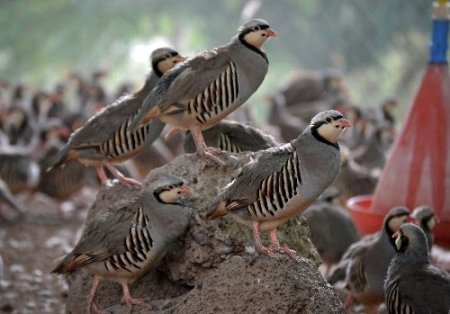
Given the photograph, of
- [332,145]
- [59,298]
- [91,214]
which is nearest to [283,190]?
[332,145]

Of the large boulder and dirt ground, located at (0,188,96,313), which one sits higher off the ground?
the large boulder

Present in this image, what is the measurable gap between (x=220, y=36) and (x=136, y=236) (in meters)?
9.39

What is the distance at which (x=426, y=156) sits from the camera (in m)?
6.11

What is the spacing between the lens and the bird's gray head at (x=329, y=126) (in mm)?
3703

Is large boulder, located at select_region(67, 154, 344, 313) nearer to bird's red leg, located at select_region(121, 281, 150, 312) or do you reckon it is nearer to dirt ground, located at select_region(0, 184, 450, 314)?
bird's red leg, located at select_region(121, 281, 150, 312)

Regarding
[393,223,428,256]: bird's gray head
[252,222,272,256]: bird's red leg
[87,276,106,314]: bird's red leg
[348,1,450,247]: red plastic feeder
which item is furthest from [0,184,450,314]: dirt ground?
[393,223,428,256]: bird's gray head

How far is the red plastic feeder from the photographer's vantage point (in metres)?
6.02

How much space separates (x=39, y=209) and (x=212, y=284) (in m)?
5.82

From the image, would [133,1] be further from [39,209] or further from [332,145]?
[332,145]

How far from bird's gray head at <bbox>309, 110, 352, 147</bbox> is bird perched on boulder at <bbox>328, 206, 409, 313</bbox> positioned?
1309 mm

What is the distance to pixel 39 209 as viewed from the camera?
9.15m

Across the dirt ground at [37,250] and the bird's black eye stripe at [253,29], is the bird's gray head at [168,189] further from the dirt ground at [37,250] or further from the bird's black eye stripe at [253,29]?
the dirt ground at [37,250]

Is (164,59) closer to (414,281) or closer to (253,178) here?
(253,178)

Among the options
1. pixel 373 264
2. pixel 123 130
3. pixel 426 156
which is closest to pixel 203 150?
pixel 123 130
